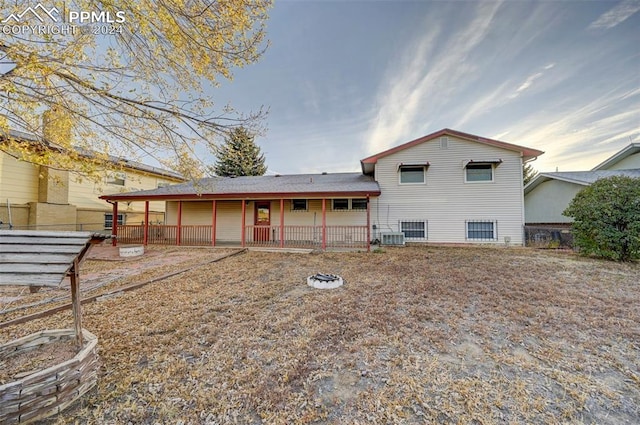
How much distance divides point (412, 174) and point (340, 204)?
3.86 metres

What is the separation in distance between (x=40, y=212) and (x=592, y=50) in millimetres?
24206

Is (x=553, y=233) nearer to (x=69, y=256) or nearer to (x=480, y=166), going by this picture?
(x=480, y=166)

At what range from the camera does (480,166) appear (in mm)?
11195

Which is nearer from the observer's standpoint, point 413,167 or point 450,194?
Result: point 450,194

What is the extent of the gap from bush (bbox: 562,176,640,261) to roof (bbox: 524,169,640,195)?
5.03m

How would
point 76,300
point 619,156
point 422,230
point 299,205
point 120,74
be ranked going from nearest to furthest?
point 76,300
point 120,74
point 422,230
point 299,205
point 619,156

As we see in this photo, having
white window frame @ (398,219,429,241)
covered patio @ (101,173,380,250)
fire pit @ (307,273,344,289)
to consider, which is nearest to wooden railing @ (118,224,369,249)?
covered patio @ (101,173,380,250)

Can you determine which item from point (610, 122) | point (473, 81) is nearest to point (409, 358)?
point (473, 81)

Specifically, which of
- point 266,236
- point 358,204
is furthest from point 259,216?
point 358,204

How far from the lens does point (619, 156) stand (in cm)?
1498

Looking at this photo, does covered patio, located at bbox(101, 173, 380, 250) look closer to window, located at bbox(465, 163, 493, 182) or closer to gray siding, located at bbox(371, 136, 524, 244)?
gray siding, located at bbox(371, 136, 524, 244)

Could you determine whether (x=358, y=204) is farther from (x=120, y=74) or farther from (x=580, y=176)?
(x=580, y=176)

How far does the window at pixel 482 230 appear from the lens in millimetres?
10945

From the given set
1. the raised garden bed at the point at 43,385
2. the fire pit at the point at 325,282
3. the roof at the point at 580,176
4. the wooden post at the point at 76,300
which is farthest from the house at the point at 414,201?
the raised garden bed at the point at 43,385
